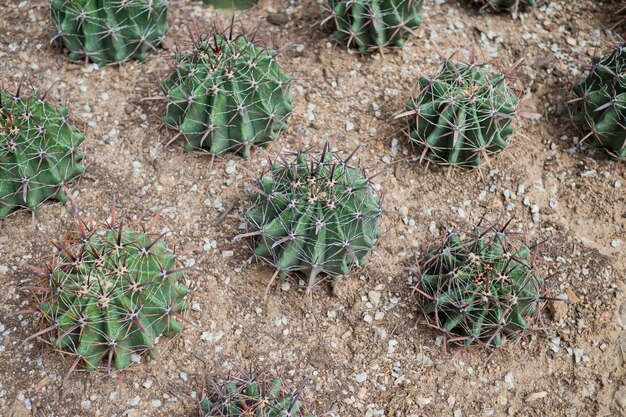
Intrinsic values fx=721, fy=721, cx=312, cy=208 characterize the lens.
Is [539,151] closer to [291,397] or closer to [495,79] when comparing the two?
[495,79]

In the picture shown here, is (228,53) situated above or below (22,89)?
above

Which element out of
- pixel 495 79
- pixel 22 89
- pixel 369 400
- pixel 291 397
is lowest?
pixel 369 400

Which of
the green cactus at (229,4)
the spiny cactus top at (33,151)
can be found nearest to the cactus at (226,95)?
the spiny cactus top at (33,151)

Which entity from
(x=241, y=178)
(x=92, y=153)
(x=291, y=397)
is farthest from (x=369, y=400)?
(x=92, y=153)

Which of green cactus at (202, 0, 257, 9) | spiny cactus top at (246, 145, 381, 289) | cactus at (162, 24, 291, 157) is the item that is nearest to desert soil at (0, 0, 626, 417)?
green cactus at (202, 0, 257, 9)

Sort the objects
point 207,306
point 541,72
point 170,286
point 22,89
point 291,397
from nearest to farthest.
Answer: point 291,397
point 170,286
point 207,306
point 22,89
point 541,72

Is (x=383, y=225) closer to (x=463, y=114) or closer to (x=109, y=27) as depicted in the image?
(x=463, y=114)

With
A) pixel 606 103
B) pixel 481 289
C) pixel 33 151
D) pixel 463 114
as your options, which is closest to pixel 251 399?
pixel 481 289

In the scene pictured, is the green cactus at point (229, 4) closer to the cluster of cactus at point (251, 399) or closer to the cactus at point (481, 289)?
the cactus at point (481, 289)
